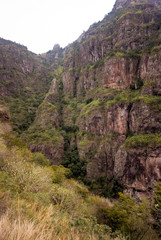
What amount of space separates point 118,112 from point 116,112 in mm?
543

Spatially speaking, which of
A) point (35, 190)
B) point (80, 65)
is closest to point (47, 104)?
point (80, 65)

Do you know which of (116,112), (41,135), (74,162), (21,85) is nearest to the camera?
(116,112)

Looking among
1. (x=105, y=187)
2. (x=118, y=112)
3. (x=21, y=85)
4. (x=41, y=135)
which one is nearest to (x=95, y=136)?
(x=118, y=112)

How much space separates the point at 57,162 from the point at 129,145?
20.1 metres

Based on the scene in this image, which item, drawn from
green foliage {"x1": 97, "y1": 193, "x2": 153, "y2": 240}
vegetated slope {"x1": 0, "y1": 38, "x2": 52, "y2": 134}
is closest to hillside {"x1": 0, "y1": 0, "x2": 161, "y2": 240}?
green foliage {"x1": 97, "y1": 193, "x2": 153, "y2": 240}

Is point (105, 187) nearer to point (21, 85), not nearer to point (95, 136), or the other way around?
point (95, 136)

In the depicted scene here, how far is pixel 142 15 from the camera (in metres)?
50.5

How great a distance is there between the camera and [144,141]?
26.0m

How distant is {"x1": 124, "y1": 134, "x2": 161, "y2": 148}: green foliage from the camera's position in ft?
80.9

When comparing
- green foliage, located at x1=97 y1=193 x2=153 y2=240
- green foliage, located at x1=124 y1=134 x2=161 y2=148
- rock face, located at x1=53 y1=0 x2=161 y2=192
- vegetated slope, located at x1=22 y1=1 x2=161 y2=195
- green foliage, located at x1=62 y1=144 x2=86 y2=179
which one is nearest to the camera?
green foliage, located at x1=97 y1=193 x2=153 y2=240

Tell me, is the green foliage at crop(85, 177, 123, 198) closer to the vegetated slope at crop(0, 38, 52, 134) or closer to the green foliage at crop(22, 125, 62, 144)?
the green foliage at crop(22, 125, 62, 144)

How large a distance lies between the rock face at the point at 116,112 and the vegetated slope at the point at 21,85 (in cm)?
414

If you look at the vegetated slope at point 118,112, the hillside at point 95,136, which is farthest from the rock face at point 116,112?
the hillside at point 95,136

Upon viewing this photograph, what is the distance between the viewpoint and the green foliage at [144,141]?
2467cm
